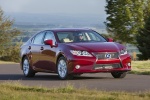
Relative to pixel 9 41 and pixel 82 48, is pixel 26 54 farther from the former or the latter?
pixel 9 41

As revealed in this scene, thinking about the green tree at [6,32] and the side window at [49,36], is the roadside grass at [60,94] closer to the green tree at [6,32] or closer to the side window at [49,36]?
the side window at [49,36]

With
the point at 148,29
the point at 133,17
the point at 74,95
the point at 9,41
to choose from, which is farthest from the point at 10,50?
the point at 74,95

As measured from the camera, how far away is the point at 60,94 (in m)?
12.4

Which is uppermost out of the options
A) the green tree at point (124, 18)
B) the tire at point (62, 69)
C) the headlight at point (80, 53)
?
the headlight at point (80, 53)

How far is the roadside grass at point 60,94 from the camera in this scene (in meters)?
11.6

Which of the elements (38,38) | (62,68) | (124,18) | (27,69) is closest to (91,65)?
(62,68)

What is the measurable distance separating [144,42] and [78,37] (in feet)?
117

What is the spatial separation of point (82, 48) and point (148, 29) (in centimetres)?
3774

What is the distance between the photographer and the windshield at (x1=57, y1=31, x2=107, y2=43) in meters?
18.5

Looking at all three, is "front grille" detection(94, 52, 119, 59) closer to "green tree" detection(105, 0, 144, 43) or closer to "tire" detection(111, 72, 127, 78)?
"tire" detection(111, 72, 127, 78)

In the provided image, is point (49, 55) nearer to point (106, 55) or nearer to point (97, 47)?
point (97, 47)

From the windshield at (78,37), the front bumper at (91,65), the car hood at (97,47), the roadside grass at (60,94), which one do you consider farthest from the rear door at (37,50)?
the roadside grass at (60,94)

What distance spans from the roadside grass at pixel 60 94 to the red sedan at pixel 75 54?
11.7ft

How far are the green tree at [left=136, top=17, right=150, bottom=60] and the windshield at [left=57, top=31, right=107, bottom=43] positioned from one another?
3272cm
